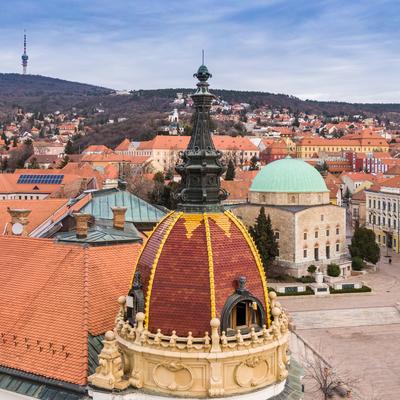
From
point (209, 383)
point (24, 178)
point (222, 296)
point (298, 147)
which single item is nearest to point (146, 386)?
point (209, 383)

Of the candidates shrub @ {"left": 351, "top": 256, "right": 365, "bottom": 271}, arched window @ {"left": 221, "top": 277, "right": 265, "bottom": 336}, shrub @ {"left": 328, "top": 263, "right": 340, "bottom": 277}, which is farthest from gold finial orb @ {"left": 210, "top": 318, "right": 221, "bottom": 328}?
shrub @ {"left": 351, "top": 256, "right": 365, "bottom": 271}

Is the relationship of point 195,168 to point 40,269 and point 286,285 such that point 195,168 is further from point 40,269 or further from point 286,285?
point 286,285

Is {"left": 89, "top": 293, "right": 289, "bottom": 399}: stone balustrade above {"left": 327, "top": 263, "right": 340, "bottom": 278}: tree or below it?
above

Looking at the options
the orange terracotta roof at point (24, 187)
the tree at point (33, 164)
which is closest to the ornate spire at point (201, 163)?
the orange terracotta roof at point (24, 187)

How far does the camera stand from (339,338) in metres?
47.4

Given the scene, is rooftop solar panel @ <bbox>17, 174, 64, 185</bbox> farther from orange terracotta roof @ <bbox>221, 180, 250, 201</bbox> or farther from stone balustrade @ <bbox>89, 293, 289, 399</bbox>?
stone balustrade @ <bbox>89, 293, 289, 399</bbox>

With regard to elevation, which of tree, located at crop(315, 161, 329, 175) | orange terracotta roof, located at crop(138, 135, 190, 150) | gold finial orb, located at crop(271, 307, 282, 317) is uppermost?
orange terracotta roof, located at crop(138, 135, 190, 150)

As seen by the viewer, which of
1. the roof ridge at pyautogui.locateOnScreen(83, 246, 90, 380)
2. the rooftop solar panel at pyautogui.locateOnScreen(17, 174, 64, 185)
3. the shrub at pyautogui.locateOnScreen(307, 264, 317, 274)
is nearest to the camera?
the roof ridge at pyautogui.locateOnScreen(83, 246, 90, 380)

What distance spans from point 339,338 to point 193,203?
33.4 meters

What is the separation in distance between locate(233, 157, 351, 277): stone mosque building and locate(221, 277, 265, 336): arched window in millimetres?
55405

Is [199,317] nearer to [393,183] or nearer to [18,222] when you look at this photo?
[18,222]

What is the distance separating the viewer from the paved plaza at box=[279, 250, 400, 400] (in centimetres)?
3778

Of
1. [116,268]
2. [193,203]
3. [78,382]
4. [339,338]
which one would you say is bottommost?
[339,338]

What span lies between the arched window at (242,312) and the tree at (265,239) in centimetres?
5054
